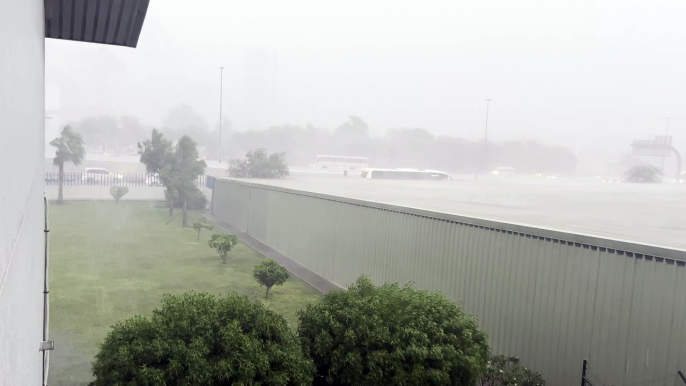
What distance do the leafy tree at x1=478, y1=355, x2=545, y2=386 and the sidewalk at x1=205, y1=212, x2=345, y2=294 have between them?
8.40 feet

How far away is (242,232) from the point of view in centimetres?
1989

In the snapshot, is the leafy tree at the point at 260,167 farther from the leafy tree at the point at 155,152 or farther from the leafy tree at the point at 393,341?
the leafy tree at the point at 393,341

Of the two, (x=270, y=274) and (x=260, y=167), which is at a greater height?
(x=260, y=167)

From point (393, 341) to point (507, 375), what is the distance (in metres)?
1.56

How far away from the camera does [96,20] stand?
12.6 feet

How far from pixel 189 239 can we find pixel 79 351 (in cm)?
1067

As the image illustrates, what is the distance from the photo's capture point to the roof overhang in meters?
3.45

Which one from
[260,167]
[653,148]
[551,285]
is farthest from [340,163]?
[551,285]

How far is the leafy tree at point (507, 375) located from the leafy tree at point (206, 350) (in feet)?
6.97

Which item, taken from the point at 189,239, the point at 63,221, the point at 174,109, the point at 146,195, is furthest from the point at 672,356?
the point at 174,109

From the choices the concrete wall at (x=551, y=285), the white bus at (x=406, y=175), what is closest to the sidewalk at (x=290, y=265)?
the concrete wall at (x=551, y=285)

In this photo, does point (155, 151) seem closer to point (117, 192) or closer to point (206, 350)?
point (117, 192)

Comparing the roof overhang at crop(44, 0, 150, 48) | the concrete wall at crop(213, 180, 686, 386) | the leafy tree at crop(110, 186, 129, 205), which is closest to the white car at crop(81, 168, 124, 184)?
the leafy tree at crop(110, 186, 129, 205)

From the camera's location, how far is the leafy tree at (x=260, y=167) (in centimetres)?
3203
